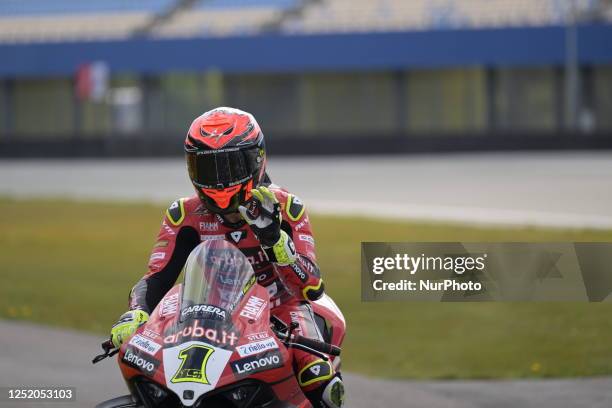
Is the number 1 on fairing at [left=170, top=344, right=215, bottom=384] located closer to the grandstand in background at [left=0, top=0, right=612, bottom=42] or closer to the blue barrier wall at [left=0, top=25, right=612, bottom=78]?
the grandstand in background at [left=0, top=0, right=612, bottom=42]

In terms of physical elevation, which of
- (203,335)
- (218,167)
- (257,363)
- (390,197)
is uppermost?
(218,167)

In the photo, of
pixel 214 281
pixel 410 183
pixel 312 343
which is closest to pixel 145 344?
pixel 214 281

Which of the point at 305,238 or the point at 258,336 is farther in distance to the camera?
the point at 305,238

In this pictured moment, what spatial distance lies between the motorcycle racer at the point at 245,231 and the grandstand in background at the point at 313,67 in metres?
30.1

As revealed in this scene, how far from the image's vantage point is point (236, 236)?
5.27 meters

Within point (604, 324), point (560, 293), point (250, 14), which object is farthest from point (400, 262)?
point (250, 14)

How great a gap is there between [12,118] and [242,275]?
40856 mm

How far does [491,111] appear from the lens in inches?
1553

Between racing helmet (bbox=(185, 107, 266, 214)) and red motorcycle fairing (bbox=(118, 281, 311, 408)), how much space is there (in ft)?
1.79

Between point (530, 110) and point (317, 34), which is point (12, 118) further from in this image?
point (530, 110)

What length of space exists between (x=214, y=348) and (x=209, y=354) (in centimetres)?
4

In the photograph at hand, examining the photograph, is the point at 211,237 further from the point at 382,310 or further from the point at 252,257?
the point at 382,310

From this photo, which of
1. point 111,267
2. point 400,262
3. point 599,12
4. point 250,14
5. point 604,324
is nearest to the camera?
point 400,262

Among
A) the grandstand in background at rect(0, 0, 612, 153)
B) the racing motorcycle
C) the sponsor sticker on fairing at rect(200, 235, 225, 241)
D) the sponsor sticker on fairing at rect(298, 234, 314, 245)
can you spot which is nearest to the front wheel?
the racing motorcycle
